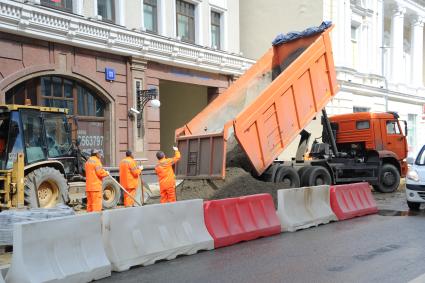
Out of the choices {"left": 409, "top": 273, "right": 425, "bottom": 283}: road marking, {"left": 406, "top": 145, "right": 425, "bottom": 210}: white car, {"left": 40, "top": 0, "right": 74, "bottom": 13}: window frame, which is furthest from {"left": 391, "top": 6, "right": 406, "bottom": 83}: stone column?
{"left": 409, "top": 273, "right": 425, "bottom": 283}: road marking

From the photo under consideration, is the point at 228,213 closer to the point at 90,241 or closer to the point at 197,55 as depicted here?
the point at 90,241

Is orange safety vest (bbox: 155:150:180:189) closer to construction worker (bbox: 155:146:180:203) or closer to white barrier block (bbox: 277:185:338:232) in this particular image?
construction worker (bbox: 155:146:180:203)

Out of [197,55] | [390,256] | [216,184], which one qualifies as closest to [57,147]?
[216,184]

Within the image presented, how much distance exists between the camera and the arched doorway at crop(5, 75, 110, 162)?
15594mm

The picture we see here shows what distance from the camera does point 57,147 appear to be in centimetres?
1152

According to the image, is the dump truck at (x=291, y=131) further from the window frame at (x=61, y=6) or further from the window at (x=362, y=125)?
the window frame at (x=61, y=6)

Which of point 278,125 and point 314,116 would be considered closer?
point 278,125

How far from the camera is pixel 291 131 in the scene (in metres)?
12.4

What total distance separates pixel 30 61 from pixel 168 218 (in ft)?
33.2

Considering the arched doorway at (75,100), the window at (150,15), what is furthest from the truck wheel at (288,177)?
the window at (150,15)

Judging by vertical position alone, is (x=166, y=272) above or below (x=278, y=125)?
below

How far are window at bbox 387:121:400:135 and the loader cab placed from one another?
10489 mm

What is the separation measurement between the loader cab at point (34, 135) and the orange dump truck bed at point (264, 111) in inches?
111

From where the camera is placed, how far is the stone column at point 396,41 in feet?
120
